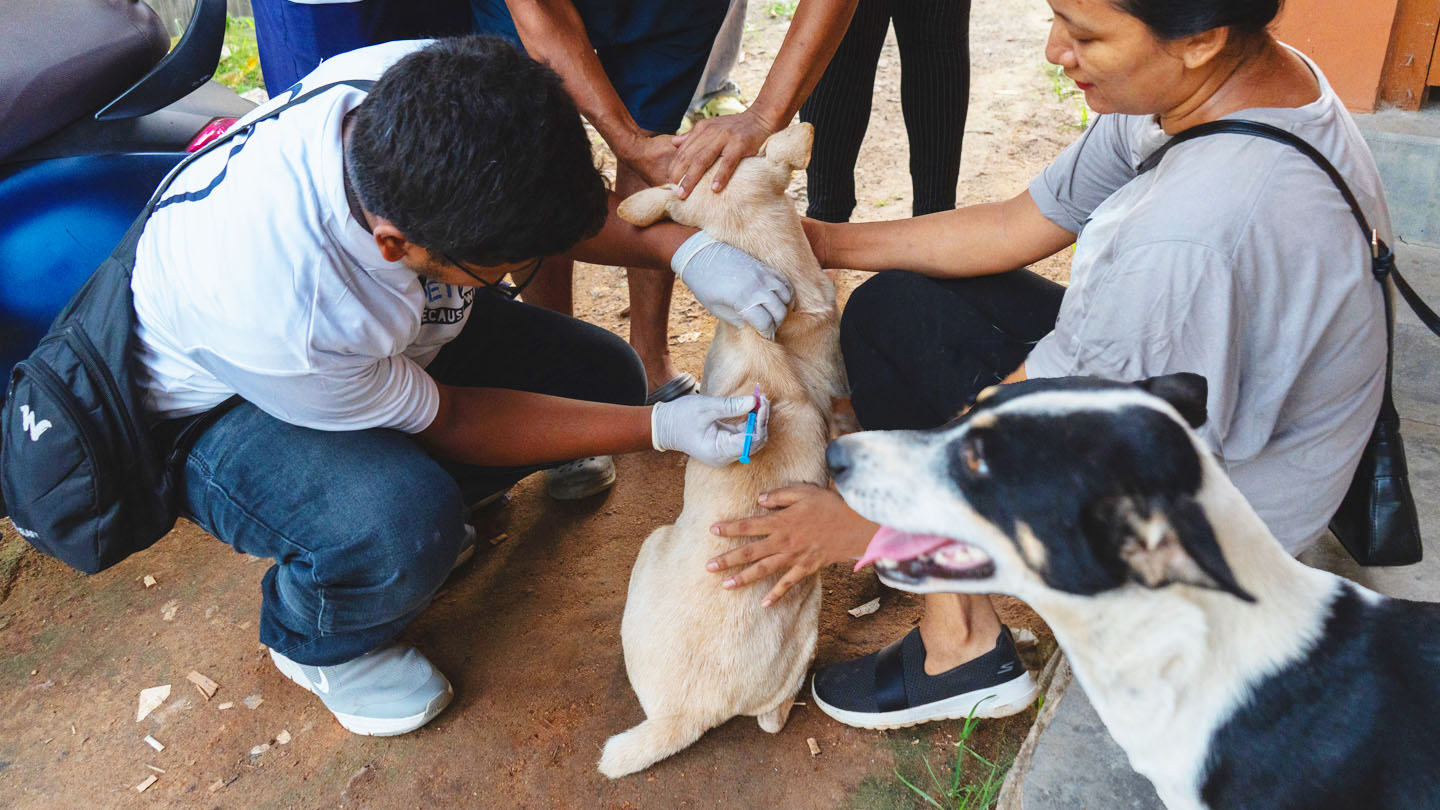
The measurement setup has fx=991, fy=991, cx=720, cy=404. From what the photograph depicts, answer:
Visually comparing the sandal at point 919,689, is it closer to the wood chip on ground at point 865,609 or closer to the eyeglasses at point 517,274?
the wood chip on ground at point 865,609

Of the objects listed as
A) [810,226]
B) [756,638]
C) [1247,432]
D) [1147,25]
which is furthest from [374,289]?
[1247,432]

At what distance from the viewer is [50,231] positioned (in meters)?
2.47

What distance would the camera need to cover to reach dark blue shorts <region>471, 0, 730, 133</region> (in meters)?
2.92

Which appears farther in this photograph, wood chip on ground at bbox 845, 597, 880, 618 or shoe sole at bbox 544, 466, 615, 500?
shoe sole at bbox 544, 466, 615, 500

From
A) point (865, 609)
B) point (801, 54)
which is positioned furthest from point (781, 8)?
point (865, 609)

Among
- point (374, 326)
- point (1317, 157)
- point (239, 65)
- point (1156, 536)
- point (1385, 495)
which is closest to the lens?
point (1156, 536)

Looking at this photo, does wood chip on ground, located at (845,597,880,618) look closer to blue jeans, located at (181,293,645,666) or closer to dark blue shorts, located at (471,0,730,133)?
blue jeans, located at (181,293,645,666)

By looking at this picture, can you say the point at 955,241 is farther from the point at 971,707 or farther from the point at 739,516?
the point at 971,707

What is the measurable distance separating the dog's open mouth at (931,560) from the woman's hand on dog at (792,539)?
0.60 metres

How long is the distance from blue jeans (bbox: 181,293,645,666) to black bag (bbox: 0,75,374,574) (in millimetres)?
159

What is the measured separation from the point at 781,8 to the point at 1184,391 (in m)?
5.93

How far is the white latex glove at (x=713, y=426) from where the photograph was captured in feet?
7.57

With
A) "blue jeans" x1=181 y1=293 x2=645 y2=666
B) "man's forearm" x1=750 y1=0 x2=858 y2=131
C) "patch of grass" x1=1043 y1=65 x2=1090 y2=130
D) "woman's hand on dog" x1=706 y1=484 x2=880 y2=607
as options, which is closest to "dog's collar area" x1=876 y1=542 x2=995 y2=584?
"woman's hand on dog" x1=706 y1=484 x2=880 y2=607

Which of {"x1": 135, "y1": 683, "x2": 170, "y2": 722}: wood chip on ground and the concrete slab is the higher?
the concrete slab
